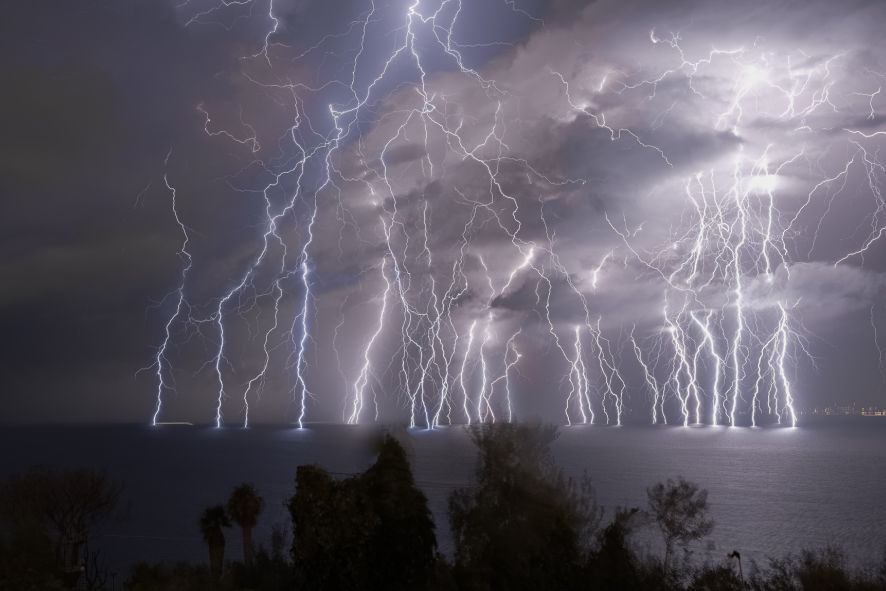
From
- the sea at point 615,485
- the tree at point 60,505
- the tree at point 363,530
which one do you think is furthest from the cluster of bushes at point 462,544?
the tree at point 60,505

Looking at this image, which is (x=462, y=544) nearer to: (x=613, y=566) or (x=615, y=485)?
(x=613, y=566)

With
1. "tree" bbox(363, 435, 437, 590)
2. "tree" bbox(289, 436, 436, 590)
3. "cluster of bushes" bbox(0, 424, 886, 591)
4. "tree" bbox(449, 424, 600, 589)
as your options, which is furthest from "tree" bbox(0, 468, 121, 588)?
"tree" bbox(449, 424, 600, 589)

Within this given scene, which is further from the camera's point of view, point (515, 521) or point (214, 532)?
point (214, 532)

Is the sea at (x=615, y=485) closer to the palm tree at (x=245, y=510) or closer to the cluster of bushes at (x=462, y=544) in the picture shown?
the cluster of bushes at (x=462, y=544)

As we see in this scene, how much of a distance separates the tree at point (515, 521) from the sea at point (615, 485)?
2199 millimetres

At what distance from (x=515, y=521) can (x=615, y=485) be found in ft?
168

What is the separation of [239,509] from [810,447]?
414 feet

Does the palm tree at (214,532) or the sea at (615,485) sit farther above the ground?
the palm tree at (214,532)

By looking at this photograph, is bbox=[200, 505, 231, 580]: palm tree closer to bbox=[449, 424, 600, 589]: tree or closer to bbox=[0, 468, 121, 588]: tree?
bbox=[0, 468, 121, 588]: tree

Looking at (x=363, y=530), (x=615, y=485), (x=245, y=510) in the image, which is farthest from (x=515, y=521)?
(x=615, y=485)

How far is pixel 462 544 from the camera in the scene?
18672 millimetres

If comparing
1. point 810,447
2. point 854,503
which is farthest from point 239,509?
point 810,447

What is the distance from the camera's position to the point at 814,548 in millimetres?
40219

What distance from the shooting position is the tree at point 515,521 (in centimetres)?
1702
